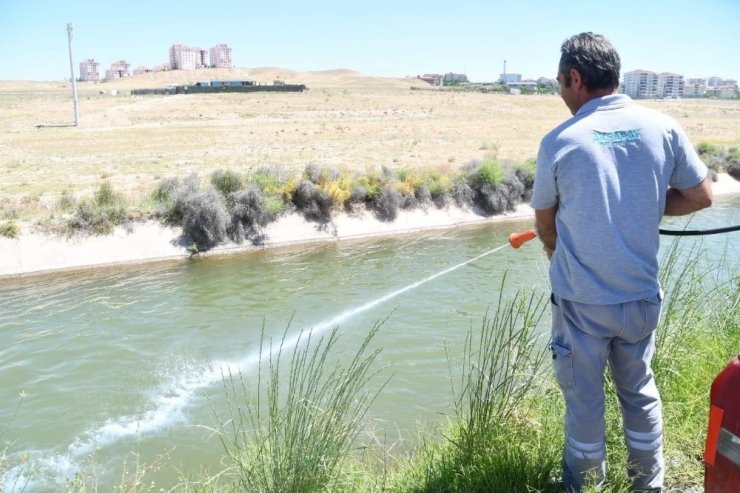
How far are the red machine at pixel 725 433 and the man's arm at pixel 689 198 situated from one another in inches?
43.9

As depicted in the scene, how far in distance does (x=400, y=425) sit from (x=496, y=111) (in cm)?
5474

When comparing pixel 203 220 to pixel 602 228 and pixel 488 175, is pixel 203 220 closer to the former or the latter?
pixel 488 175

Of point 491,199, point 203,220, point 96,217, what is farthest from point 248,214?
point 491,199

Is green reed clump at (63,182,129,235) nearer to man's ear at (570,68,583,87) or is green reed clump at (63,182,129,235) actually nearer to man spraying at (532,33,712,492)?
man spraying at (532,33,712,492)

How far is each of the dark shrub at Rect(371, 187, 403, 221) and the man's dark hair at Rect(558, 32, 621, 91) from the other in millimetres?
15803

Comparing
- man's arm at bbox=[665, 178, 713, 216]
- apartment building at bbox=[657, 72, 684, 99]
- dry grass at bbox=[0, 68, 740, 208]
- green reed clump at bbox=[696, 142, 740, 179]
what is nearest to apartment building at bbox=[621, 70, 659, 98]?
apartment building at bbox=[657, 72, 684, 99]

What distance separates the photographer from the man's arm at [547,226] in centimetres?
305

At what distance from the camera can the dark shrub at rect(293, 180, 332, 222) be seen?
704 inches

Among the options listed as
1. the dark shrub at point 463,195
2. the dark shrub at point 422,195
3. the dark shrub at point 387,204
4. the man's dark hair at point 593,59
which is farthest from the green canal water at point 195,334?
the dark shrub at point 463,195

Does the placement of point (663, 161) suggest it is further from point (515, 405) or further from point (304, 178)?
point (304, 178)

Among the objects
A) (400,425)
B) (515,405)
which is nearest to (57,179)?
(400,425)

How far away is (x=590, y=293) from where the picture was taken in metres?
2.89

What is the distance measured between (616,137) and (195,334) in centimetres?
886

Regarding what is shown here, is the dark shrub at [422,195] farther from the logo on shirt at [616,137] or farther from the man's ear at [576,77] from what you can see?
the logo on shirt at [616,137]
